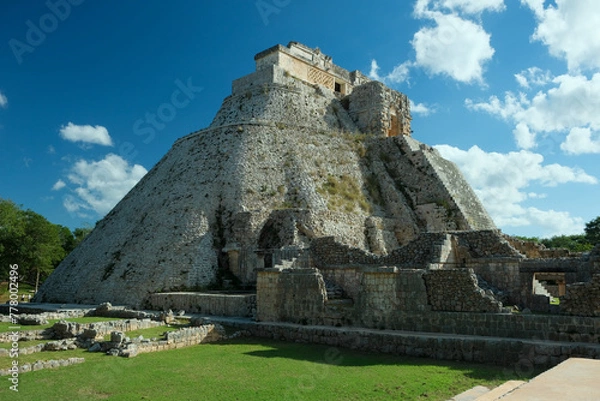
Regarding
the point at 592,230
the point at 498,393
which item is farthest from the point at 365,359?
the point at 592,230

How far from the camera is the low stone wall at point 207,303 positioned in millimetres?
18062

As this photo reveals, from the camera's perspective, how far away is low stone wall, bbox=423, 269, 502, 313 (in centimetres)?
1194

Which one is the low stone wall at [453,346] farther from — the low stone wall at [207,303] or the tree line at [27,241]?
the tree line at [27,241]

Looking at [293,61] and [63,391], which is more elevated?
[293,61]

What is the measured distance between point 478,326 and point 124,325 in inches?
423

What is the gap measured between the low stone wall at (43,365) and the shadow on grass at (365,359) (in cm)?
410

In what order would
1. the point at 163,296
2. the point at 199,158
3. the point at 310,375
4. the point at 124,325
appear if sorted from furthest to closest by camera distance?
the point at 199,158, the point at 163,296, the point at 124,325, the point at 310,375

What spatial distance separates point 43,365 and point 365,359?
7.27 m

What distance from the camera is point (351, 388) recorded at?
27.8ft

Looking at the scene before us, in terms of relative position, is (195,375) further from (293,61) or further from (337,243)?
(293,61)

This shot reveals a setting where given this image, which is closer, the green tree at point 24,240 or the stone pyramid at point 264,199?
the stone pyramid at point 264,199

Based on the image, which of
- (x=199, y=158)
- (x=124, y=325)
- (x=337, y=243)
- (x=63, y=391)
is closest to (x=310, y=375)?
(x=63, y=391)
